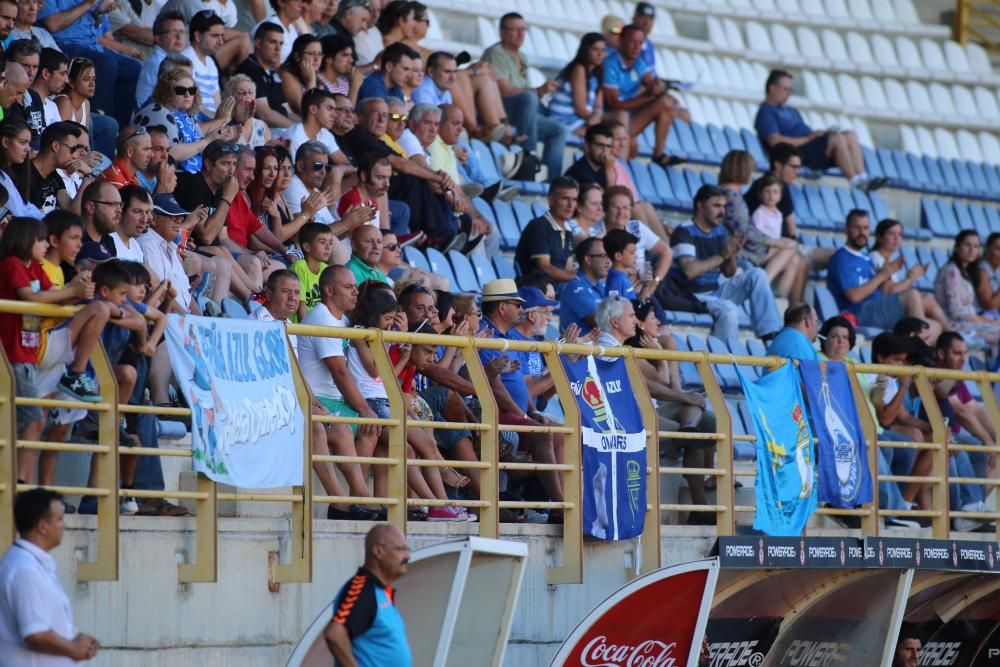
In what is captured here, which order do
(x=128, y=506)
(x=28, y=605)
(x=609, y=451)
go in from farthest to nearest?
(x=609, y=451)
(x=128, y=506)
(x=28, y=605)

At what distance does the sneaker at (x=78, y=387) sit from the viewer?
321 inches

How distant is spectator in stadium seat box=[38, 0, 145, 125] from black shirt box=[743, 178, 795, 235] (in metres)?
5.91

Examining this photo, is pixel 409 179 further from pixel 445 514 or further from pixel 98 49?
pixel 445 514

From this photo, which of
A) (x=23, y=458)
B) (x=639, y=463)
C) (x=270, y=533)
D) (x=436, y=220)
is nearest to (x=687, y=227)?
(x=436, y=220)

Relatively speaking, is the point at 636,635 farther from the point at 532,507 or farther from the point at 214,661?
the point at 214,661

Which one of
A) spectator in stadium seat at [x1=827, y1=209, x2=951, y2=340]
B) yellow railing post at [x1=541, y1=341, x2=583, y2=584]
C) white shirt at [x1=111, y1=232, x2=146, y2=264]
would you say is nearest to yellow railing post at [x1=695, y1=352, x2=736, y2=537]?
yellow railing post at [x1=541, y1=341, x2=583, y2=584]

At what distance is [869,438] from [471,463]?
11.1 ft

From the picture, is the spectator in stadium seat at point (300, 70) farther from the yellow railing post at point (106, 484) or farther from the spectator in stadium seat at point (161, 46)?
the yellow railing post at point (106, 484)

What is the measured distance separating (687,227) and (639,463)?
5269 mm

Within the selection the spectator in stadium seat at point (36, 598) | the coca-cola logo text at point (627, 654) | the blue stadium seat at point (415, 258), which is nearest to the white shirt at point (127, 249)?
the spectator in stadium seat at point (36, 598)

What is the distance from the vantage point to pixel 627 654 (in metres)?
10.3

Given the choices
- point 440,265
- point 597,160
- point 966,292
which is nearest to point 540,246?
point 440,265

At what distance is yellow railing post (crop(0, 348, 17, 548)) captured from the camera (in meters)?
7.71

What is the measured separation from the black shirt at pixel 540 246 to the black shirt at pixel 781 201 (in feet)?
10.3
